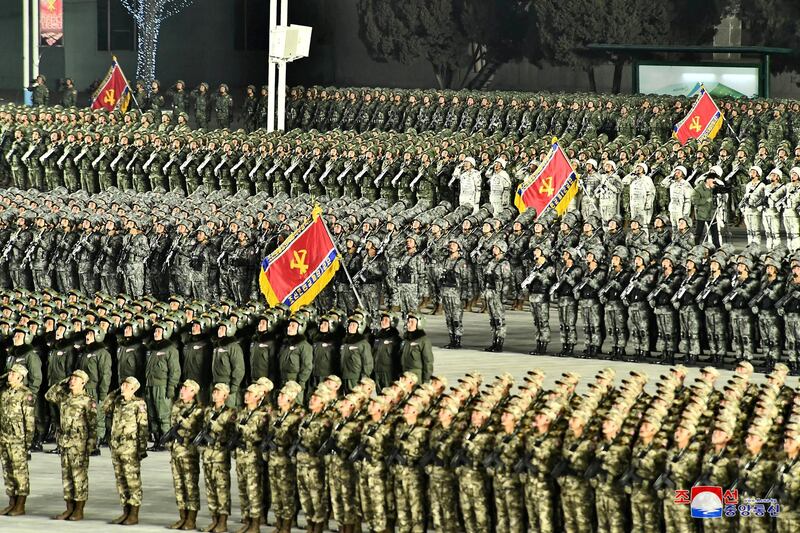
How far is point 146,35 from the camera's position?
62.7m

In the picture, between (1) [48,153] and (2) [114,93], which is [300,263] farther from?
(2) [114,93]

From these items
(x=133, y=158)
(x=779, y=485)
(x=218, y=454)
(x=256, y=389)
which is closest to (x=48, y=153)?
(x=133, y=158)

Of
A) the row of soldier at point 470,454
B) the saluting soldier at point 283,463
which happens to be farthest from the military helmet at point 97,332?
the saluting soldier at point 283,463

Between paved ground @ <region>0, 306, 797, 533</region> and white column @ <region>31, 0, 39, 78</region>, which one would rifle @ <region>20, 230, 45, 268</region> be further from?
white column @ <region>31, 0, 39, 78</region>

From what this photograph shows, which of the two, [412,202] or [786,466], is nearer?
[786,466]

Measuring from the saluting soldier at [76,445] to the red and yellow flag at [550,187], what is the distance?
1473 centimetres

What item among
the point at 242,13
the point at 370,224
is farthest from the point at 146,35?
the point at 370,224

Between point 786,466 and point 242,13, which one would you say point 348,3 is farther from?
point 786,466

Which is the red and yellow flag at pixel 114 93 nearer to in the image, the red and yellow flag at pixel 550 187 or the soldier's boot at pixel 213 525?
the red and yellow flag at pixel 550 187

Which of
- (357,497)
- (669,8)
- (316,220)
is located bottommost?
(357,497)

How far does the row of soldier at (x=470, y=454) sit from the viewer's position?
1834 centimetres

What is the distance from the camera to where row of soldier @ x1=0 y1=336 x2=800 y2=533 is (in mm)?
18344

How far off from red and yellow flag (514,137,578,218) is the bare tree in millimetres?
28675

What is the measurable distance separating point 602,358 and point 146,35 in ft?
118
